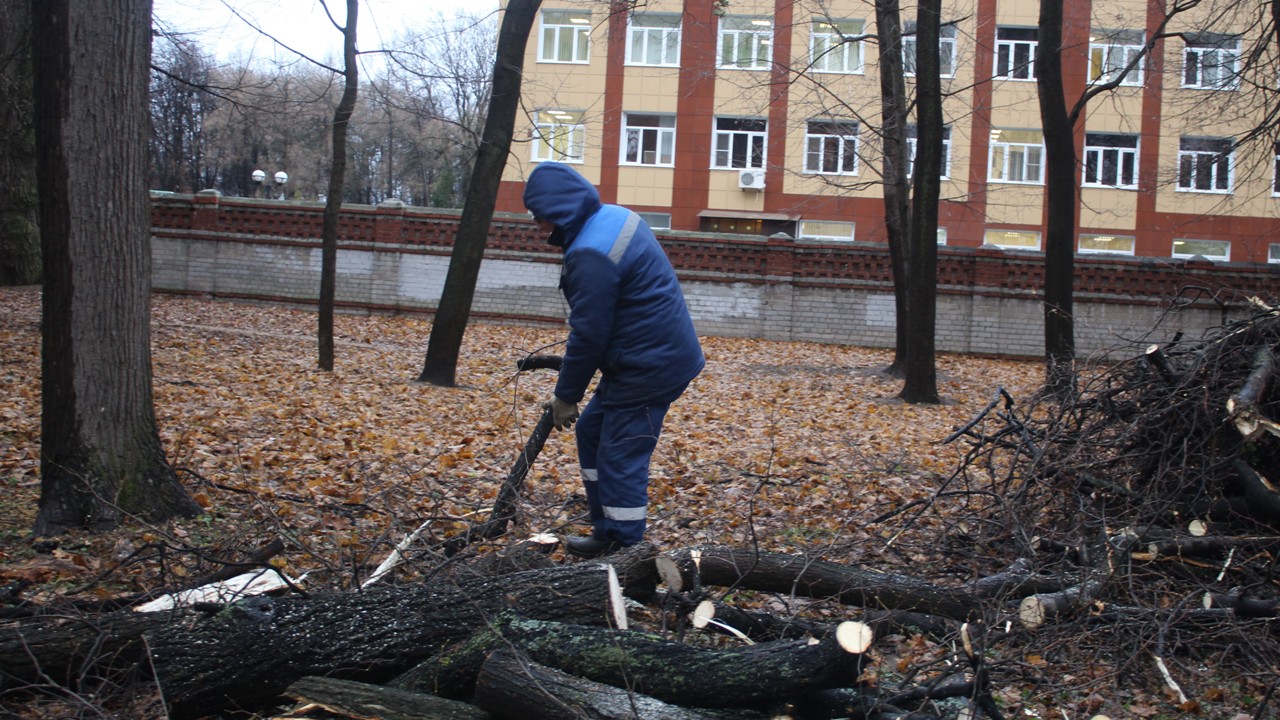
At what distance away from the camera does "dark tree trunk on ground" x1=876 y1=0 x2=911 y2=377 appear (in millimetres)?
15383

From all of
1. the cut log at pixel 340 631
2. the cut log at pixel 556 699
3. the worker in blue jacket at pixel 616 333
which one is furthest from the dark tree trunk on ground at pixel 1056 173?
the cut log at pixel 556 699

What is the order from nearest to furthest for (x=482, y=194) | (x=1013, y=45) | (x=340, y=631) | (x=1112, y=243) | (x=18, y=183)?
(x=340, y=631), (x=482, y=194), (x=18, y=183), (x=1013, y=45), (x=1112, y=243)

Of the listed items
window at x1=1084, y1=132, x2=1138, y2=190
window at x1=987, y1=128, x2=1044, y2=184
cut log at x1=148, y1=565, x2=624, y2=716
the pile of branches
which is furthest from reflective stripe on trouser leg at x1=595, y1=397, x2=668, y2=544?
window at x1=1084, y1=132, x2=1138, y2=190

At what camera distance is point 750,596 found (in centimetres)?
486

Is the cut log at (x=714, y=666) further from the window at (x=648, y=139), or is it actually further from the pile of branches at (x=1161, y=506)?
the window at (x=648, y=139)

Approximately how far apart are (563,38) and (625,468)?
2906 cm

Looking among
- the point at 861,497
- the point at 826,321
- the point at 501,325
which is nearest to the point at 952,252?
the point at 826,321

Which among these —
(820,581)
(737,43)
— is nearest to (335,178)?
(820,581)

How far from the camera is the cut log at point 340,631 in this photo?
3281mm

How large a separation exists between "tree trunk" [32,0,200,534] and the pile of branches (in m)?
4.31

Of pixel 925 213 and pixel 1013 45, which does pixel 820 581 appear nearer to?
pixel 925 213

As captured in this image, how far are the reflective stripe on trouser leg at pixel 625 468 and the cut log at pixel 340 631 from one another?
805mm

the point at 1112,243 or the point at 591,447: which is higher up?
the point at 1112,243

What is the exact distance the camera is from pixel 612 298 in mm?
4500
